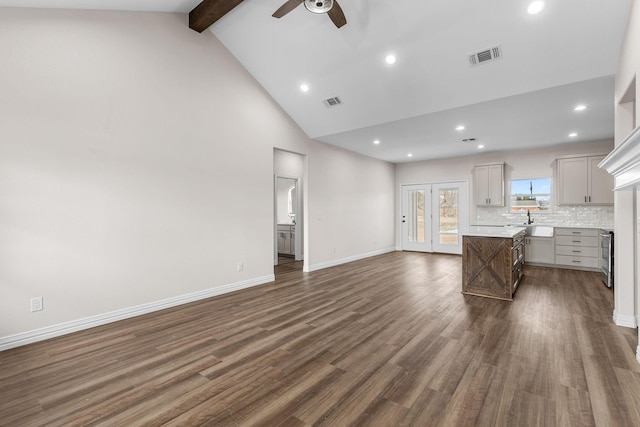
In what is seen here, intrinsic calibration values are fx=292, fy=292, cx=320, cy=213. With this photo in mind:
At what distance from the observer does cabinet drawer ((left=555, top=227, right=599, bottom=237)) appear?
583 centimetres

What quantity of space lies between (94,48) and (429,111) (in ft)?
14.5

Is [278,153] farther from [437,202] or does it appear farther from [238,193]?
[437,202]

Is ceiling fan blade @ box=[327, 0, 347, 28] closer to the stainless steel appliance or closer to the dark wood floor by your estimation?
the dark wood floor

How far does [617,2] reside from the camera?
2.72 m

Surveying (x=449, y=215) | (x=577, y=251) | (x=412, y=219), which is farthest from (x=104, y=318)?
(x=577, y=251)

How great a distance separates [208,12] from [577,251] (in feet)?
25.7

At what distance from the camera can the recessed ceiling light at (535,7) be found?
287 cm

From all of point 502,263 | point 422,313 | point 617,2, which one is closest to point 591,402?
point 422,313

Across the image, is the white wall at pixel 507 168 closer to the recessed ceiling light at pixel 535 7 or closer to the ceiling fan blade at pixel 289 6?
the recessed ceiling light at pixel 535 7

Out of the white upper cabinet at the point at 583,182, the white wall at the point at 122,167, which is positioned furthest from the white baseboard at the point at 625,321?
the white wall at the point at 122,167

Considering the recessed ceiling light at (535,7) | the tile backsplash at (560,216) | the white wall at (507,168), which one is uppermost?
the recessed ceiling light at (535,7)

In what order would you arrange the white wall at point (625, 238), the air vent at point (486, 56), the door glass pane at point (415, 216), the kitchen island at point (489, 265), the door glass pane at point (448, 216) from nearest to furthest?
the white wall at point (625, 238) → the air vent at point (486, 56) → the kitchen island at point (489, 265) → the door glass pane at point (448, 216) → the door glass pane at point (415, 216)

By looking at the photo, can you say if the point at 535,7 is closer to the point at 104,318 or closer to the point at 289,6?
the point at 289,6

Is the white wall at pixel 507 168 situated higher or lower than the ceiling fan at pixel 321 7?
lower
